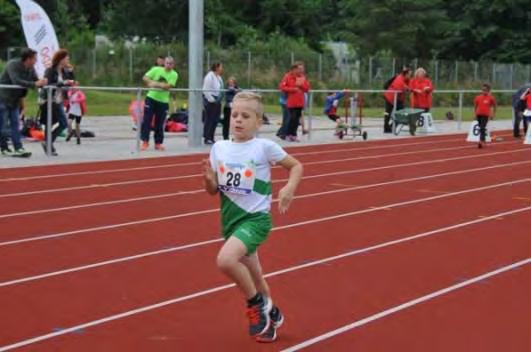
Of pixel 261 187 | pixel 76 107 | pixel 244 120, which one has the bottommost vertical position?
pixel 76 107

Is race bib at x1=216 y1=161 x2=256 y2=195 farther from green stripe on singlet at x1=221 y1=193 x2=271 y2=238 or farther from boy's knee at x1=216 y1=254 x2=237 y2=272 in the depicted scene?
boy's knee at x1=216 y1=254 x2=237 y2=272

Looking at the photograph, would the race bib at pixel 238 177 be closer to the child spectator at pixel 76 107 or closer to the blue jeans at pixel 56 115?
the blue jeans at pixel 56 115

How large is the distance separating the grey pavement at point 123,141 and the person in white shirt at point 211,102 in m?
0.55

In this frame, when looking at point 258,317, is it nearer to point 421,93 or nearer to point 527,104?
point 527,104

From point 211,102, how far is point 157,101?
189cm

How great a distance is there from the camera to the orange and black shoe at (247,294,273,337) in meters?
6.23

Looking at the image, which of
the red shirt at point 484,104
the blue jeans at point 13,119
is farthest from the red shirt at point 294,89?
the blue jeans at point 13,119

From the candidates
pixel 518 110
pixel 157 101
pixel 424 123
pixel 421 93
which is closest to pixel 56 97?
pixel 157 101

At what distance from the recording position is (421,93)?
86.4 ft

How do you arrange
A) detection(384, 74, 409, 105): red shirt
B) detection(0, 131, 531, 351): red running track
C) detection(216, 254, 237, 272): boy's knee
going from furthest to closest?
detection(384, 74, 409, 105): red shirt
detection(0, 131, 531, 351): red running track
detection(216, 254, 237, 272): boy's knee

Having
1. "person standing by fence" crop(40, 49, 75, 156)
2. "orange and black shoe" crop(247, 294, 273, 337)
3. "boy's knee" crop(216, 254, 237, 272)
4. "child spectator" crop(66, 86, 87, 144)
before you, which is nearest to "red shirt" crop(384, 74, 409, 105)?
"child spectator" crop(66, 86, 87, 144)

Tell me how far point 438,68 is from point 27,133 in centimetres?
3622

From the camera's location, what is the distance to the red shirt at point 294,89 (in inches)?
861

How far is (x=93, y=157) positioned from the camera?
17625 mm
